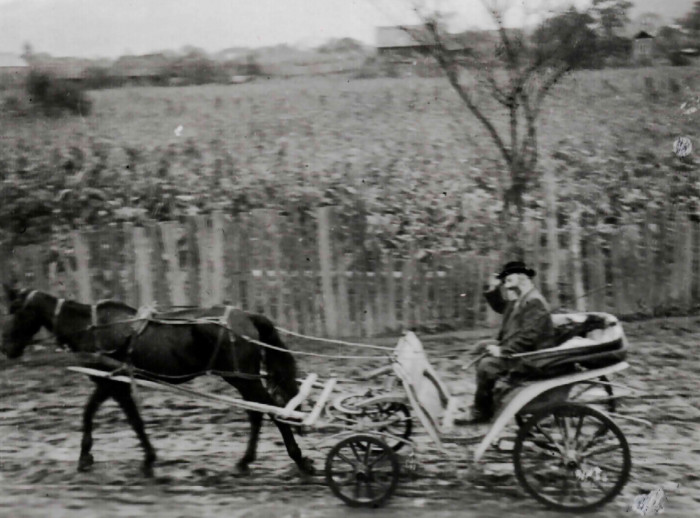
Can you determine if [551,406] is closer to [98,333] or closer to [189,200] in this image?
[98,333]

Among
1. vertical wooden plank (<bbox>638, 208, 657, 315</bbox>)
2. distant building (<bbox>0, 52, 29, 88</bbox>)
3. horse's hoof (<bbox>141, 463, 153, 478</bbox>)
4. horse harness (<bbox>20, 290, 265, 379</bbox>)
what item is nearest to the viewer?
horse harness (<bbox>20, 290, 265, 379</bbox>)

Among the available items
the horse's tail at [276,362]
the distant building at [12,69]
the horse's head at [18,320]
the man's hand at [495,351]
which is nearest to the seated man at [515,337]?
the man's hand at [495,351]

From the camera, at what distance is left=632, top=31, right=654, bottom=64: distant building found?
608cm

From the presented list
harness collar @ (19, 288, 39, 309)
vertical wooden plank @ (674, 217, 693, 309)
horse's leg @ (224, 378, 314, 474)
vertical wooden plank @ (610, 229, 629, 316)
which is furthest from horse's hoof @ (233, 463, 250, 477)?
vertical wooden plank @ (674, 217, 693, 309)

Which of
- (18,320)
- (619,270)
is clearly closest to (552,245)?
(619,270)

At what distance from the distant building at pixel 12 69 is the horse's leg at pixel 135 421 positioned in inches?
124

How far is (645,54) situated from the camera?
616cm

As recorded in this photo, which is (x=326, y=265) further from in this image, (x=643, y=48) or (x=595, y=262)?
(x=643, y=48)

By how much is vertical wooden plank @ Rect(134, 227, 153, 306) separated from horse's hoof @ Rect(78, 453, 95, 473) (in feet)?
5.97

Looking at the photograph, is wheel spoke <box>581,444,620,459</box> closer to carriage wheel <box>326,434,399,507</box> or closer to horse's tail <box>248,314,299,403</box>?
carriage wheel <box>326,434,399,507</box>

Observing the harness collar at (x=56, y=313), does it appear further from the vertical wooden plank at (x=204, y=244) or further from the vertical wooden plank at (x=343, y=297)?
the vertical wooden plank at (x=343, y=297)

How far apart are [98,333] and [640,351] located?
14.9 feet

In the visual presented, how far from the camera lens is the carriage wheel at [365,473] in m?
4.43

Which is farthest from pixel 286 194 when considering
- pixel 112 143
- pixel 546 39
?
pixel 546 39
